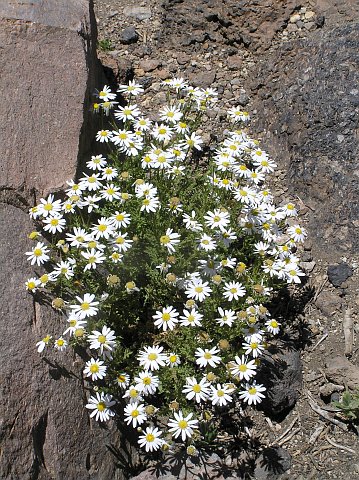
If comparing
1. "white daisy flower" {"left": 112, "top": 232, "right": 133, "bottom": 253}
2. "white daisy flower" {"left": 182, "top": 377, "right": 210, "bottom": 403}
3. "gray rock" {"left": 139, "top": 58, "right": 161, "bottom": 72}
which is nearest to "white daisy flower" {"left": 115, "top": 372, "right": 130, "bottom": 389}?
"white daisy flower" {"left": 182, "top": 377, "right": 210, "bottom": 403}

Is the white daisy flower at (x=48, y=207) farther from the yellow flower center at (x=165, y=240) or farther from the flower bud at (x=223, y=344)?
the flower bud at (x=223, y=344)

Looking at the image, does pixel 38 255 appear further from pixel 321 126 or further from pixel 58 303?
pixel 321 126

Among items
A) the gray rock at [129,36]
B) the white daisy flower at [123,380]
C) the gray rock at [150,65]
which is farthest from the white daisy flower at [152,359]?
the gray rock at [129,36]

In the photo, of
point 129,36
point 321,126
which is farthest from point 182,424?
point 129,36

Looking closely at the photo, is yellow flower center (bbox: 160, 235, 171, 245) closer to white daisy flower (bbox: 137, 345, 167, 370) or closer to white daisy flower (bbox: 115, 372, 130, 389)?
white daisy flower (bbox: 137, 345, 167, 370)

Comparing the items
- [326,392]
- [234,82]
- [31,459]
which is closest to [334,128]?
[234,82]
